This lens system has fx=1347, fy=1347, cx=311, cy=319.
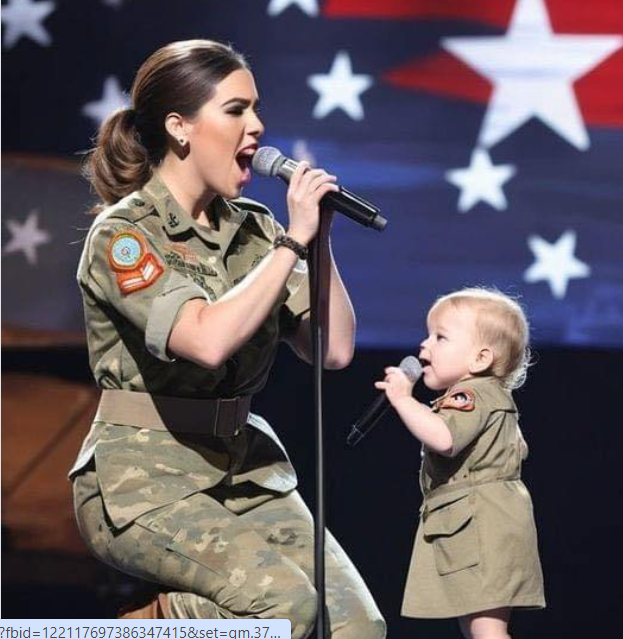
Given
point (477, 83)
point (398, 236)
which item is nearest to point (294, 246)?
point (398, 236)

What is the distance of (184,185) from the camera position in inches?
100

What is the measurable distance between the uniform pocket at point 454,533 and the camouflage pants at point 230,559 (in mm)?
167

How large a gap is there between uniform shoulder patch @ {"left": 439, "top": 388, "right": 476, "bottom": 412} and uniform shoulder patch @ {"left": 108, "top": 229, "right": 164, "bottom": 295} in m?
0.59

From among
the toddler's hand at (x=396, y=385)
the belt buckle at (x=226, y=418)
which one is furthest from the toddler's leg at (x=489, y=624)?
the belt buckle at (x=226, y=418)

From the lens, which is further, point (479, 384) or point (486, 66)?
point (486, 66)

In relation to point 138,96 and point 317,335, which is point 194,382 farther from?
point 138,96

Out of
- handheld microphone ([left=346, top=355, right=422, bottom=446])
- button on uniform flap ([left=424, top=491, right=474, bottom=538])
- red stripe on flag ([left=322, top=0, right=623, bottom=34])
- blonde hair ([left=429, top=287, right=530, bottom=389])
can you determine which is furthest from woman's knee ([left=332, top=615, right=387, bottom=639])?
red stripe on flag ([left=322, top=0, right=623, bottom=34])

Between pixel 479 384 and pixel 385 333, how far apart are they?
0.92 metres

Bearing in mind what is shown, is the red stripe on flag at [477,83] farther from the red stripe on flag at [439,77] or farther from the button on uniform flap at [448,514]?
the button on uniform flap at [448,514]

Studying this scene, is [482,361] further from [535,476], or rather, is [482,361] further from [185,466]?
[535,476]

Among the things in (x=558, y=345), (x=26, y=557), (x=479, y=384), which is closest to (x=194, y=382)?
(x=479, y=384)

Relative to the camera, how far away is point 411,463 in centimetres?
358

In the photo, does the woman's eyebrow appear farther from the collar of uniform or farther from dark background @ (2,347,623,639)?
dark background @ (2,347,623,639)

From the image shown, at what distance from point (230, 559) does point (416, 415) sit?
42 cm
